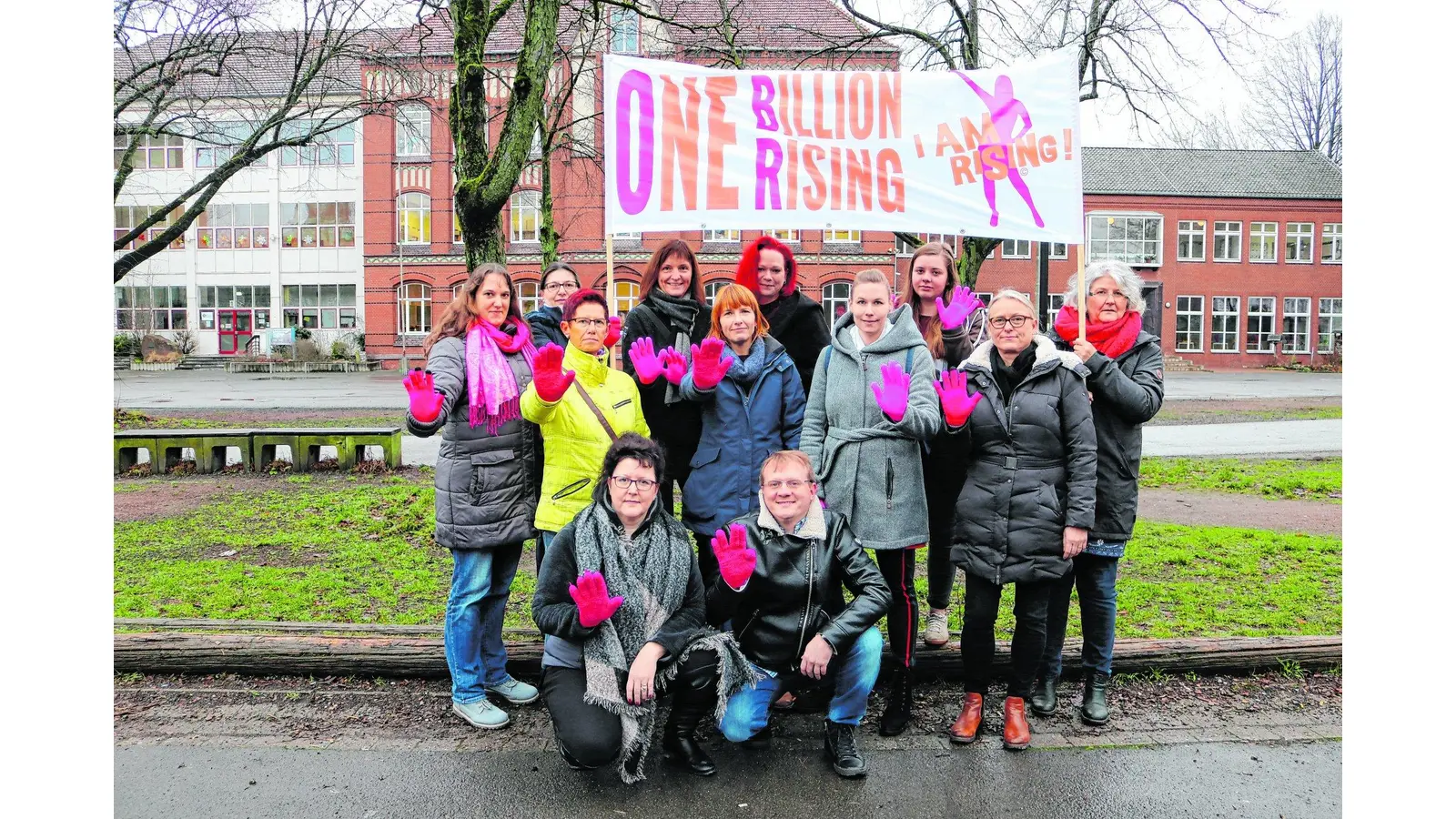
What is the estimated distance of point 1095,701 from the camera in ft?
13.9

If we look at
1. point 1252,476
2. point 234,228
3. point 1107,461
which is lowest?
point 1252,476

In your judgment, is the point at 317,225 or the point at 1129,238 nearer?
the point at 317,225

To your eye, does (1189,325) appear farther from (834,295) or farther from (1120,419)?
(1120,419)

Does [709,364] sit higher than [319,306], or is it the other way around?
[319,306]

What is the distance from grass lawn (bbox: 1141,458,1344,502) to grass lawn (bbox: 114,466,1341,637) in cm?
269

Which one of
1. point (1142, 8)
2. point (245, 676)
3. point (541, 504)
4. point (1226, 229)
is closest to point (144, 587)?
point (245, 676)

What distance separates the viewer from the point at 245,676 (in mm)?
4695

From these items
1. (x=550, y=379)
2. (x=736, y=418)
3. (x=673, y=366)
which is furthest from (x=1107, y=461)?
(x=550, y=379)

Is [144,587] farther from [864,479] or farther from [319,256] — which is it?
[319,256]

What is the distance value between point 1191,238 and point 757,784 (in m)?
50.1

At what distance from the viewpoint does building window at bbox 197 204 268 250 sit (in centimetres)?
4472

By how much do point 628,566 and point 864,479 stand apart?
1.14 meters

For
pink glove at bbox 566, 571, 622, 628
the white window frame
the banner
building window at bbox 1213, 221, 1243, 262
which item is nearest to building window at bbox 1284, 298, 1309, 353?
the white window frame

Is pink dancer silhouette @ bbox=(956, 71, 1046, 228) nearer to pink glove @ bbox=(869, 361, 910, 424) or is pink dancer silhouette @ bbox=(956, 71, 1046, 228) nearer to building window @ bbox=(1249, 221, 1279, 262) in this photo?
pink glove @ bbox=(869, 361, 910, 424)
